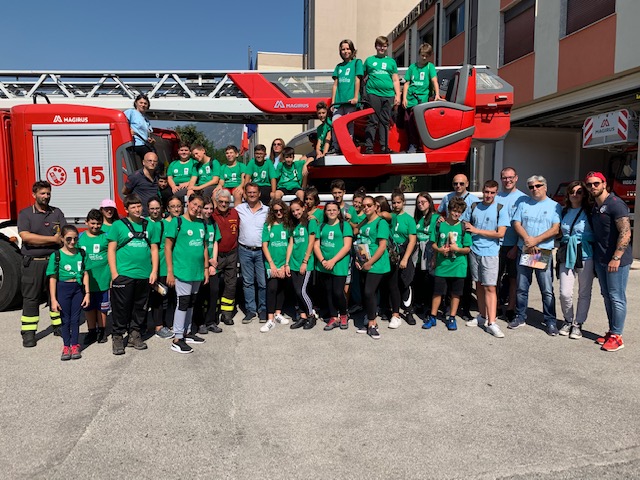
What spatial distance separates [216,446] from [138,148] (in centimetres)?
443

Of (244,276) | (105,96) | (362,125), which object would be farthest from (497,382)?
(105,96)

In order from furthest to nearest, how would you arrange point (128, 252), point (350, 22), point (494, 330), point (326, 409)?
1. point (350, 22)
2. point (494, 330)
3. point (128, 252)
4. point (326, 409)

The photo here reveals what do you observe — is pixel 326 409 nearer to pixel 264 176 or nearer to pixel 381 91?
pixel 264 176

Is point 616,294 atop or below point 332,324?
atop

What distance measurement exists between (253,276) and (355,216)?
1.42 metres

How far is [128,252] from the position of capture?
14.9 feet

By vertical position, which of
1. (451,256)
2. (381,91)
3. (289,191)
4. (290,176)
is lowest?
(451,256)

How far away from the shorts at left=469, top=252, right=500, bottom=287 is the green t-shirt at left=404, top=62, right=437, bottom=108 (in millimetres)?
2296

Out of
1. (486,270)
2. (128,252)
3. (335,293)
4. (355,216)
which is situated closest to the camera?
(128,252)

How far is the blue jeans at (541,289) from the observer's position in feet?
17.1

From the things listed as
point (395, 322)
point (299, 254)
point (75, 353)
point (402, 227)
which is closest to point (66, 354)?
point (75, 353)

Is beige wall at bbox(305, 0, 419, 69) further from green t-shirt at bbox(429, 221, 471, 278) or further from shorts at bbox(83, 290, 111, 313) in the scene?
shorts at bbox(83, 290, 111, 313)

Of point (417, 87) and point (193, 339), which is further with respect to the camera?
point (417, 87)

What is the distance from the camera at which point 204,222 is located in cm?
482
